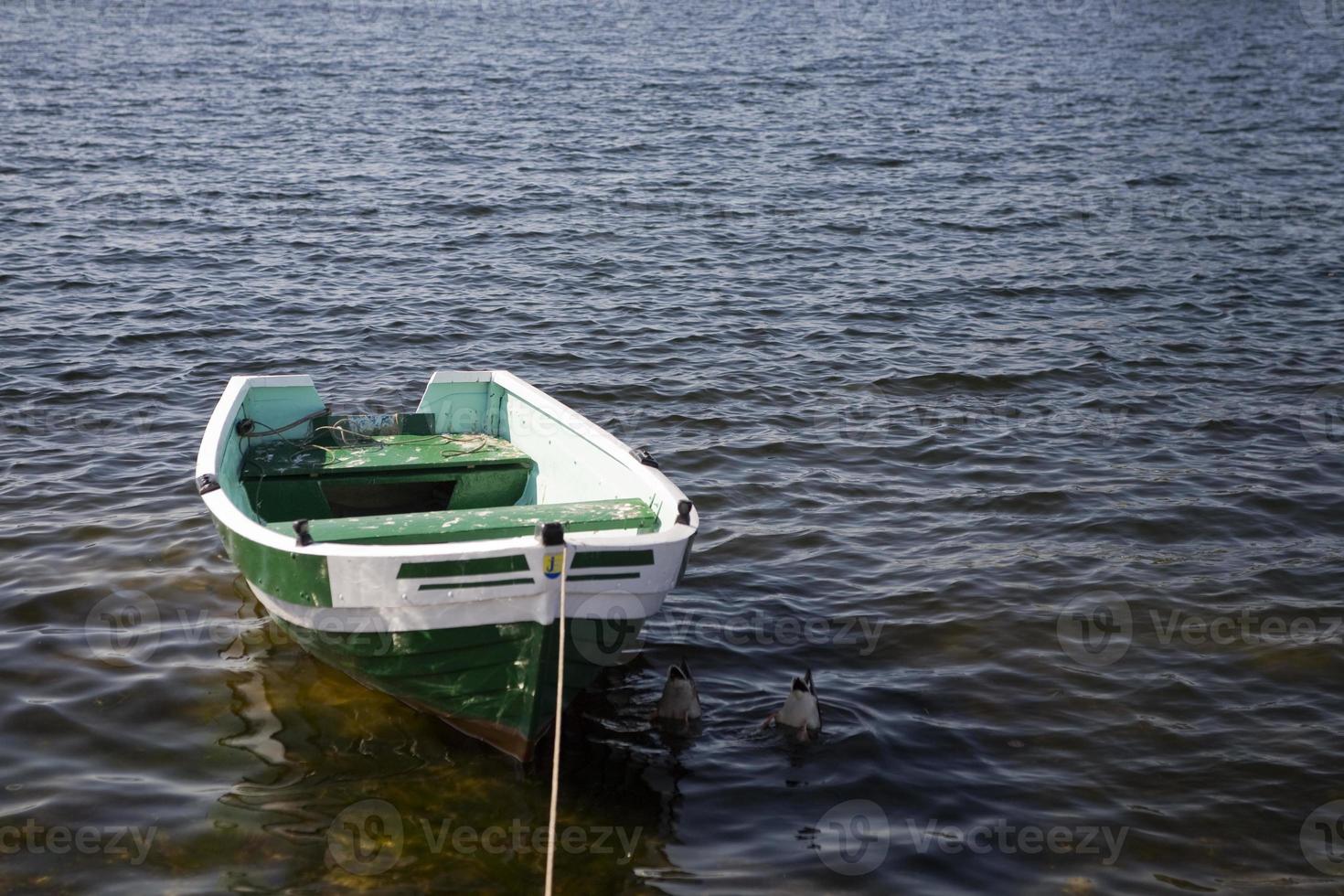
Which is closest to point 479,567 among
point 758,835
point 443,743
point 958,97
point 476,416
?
point 443,743

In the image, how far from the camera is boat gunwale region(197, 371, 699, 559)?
22.0 feet

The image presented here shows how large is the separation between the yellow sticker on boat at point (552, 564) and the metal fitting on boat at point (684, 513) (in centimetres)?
112

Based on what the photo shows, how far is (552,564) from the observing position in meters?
6.64

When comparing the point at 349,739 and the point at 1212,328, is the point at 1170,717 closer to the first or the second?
the point at 349,739

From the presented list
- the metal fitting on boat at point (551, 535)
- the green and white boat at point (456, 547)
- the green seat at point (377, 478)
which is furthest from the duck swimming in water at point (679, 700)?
the green seat at point (377, 478)

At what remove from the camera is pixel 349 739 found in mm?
7816

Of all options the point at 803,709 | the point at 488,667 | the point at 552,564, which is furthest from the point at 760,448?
the point at 552,564

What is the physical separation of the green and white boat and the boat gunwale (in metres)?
0.01

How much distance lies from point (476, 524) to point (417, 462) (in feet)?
6.34

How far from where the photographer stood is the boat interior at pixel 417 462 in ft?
30.6

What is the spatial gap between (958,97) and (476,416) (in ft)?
73.4

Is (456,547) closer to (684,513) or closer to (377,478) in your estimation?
(684,513)

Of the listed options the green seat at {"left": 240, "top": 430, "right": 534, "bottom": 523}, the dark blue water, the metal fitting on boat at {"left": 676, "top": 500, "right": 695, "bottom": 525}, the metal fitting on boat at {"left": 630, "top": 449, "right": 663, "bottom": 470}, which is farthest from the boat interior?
the dark blue water

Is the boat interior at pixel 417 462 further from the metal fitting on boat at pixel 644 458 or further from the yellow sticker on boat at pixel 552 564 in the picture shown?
the yellow sticker on boat at pixel 552 564
